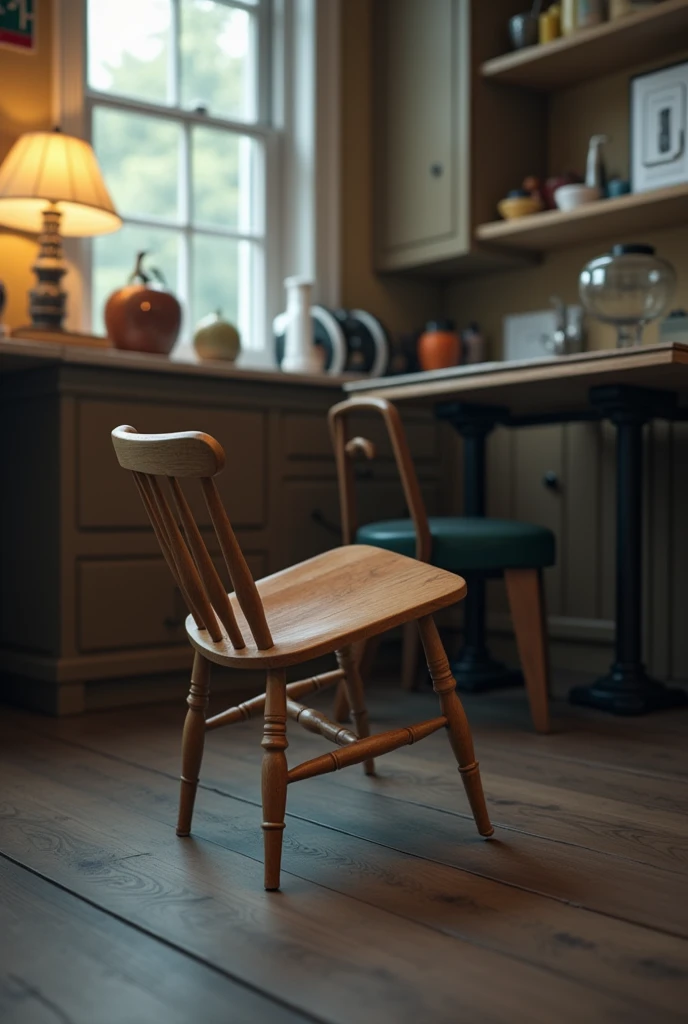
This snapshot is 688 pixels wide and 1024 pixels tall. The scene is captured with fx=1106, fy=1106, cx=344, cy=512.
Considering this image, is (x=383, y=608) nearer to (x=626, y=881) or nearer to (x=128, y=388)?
(x=626, y=881)

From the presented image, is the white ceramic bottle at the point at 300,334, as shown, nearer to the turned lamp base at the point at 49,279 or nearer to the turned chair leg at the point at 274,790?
the turned lamp base at the point at 49,279

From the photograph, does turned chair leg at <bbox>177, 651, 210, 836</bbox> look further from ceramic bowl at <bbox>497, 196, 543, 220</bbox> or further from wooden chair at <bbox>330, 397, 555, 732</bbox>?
ceramic bowl at <bbox>497, 196, 543, 220</bbox>

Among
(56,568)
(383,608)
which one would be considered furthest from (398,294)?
(383,608)

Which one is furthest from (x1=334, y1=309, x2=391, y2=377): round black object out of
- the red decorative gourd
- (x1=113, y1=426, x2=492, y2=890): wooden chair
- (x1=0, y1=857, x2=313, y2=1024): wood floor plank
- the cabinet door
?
(x1=0, y1=857, x2=313, y2=1024): wood floor plank

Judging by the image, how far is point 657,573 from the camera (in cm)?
317

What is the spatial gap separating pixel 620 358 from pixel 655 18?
1226 mm

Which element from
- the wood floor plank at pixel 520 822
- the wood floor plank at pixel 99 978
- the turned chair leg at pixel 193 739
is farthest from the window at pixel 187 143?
the wood floor plank at pixel 99 978

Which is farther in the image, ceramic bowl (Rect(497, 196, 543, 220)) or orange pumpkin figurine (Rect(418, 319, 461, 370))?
orange pumpkin figurine (Rect(418, 319, 461, 370))

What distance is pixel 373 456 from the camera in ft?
7.41

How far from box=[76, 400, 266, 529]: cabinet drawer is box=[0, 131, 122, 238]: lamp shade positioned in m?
0.54

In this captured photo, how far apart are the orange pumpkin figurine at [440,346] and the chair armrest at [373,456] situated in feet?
3.75

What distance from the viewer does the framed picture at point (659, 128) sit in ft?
10.00

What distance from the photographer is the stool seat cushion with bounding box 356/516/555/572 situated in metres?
2.42

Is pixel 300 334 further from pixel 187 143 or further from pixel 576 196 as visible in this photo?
pixel 576 196
